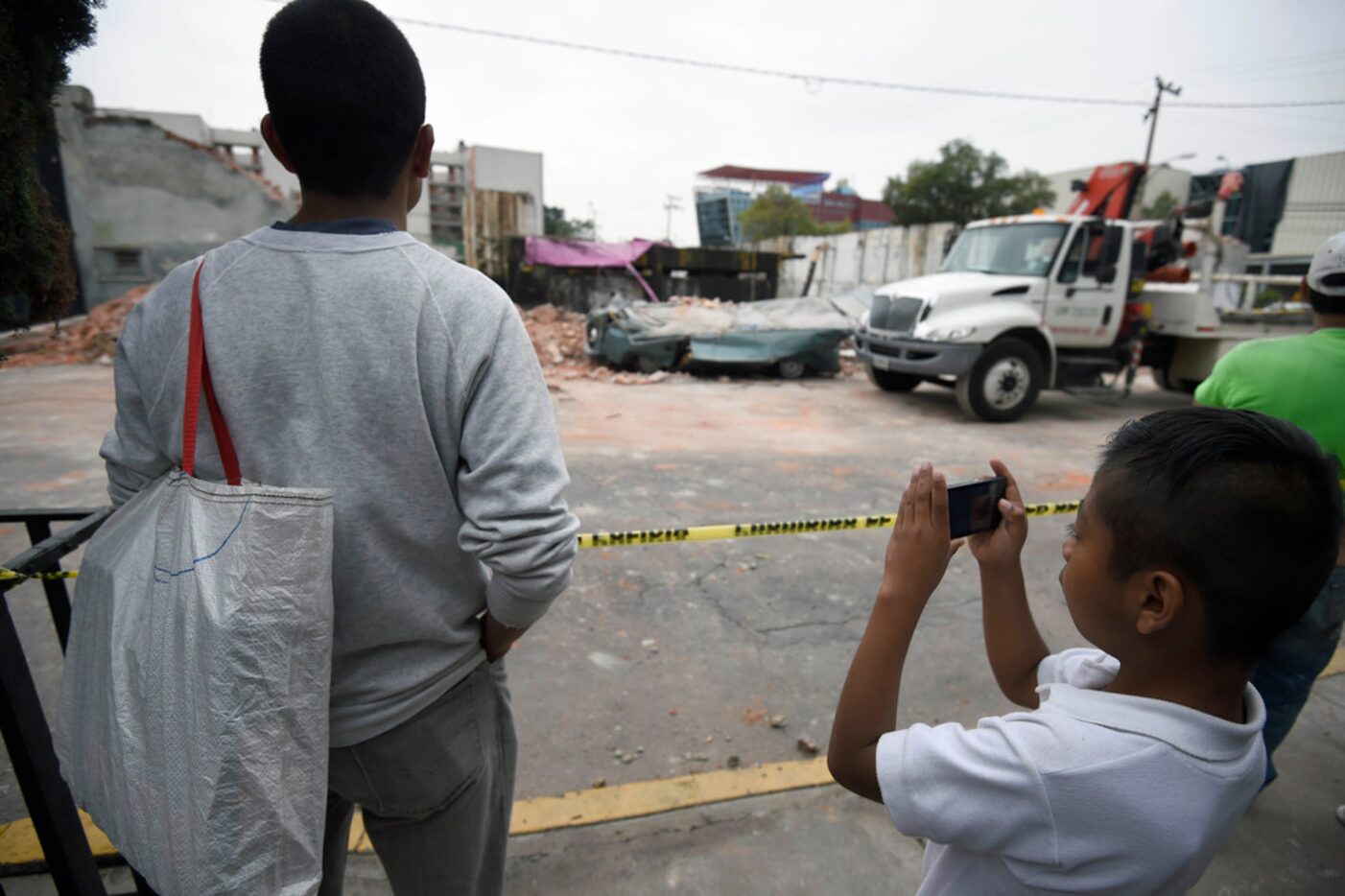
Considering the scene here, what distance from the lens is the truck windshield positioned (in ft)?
30.6

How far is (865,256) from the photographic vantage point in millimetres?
35219

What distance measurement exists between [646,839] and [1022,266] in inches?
371

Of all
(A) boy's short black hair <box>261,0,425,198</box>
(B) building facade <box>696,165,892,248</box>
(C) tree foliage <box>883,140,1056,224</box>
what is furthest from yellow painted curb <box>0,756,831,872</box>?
(B) building facade <box>696,165,892,248</box>

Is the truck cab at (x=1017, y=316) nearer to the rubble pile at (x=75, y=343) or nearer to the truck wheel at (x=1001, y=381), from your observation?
the truck wheel at (x=1001, y=381)

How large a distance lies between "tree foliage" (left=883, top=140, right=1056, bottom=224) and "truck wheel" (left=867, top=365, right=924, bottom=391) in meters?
24.2

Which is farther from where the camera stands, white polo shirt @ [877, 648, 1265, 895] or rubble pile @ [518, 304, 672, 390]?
rubble pile @ [518, 304, 672, 390]

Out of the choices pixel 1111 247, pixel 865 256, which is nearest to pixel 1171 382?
pixel 1111 247

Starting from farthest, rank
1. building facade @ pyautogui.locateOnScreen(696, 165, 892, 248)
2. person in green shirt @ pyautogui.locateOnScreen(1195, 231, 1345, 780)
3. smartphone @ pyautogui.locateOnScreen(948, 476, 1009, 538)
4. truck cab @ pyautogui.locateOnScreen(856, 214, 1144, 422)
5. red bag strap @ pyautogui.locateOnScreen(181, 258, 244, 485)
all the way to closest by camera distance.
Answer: building facade @ pyautogui.locateOnScreen(696, 165, 892, 248)
truck cab @ pyautogui.locateOnScreen(856, 214, 1144, 422)
person in green shirt @ pyautogui.locateOnScreen(1195, 231, 1345, 780)
smartphone @ pyautogui.locateOnScreen(948, 476, 1009, 538)
red bag strap @ pyautogui.locateOnScreen(181, 258, 244, 485)

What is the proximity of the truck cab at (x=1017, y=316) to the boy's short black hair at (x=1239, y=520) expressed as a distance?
821 cm

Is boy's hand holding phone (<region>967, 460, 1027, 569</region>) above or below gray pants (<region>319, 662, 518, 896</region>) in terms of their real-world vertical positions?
above

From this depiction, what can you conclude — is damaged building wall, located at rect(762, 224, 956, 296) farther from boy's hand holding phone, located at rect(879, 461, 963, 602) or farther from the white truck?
boy's hand holding phone, located at rect(879, 461, 963, 602)

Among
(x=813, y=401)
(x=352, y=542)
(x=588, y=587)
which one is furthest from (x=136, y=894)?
(x=813, y=401)

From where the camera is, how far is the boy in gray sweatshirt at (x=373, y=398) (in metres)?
1.07

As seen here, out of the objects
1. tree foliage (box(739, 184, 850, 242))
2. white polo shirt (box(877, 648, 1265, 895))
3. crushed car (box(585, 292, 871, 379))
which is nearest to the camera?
white polo shirt (box(877, 648, 1265, 895))
